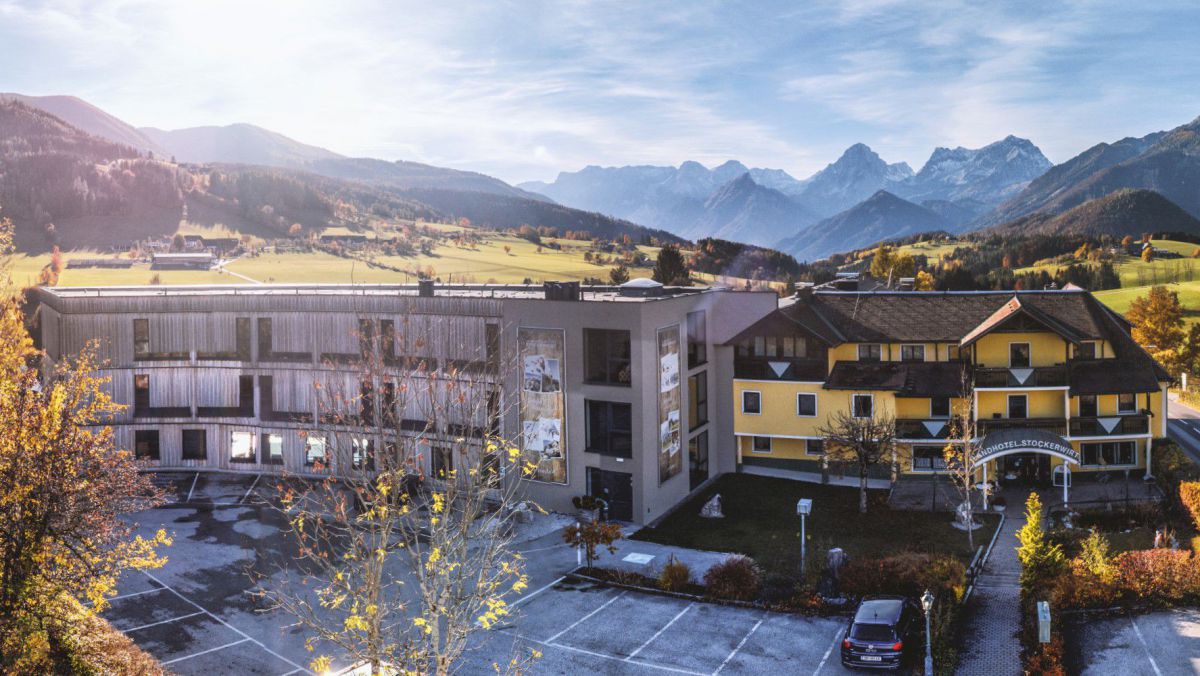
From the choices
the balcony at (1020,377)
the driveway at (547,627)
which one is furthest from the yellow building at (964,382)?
the driveway at (547,627)

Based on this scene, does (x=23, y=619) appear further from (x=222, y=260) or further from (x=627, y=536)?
(x=222, y=260)

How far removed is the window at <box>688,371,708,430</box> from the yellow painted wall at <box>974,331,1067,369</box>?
1360 cm

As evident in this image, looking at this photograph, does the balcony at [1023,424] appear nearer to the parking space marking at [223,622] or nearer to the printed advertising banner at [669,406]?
the printed advertising banner at [669,406]

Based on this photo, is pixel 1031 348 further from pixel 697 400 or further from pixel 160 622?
pixel 160 622

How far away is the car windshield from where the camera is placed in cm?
2288

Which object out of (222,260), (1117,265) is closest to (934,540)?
(222,260)

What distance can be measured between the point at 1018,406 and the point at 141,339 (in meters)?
44.7

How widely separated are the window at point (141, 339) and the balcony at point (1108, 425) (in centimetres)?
4674

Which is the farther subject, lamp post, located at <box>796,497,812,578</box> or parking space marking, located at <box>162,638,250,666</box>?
lamp post, located at <box>796,497,812,578</box>

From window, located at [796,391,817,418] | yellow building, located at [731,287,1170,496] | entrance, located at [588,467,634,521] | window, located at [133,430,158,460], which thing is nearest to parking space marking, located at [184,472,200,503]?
window, located at [133,430,158,460]

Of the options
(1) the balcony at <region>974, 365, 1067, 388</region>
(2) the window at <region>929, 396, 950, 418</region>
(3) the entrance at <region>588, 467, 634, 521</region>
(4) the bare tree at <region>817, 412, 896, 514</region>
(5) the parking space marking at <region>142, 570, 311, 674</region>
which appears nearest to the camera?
(5) the parking space marking at <region>142, 570, 311, 674</region>

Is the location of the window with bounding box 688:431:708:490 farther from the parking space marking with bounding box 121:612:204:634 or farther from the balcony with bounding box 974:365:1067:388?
the parking space marking with bounding box 121:612:204:634

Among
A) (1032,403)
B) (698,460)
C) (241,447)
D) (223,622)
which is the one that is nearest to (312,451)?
(241,447)

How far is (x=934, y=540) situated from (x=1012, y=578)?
14.1ft
